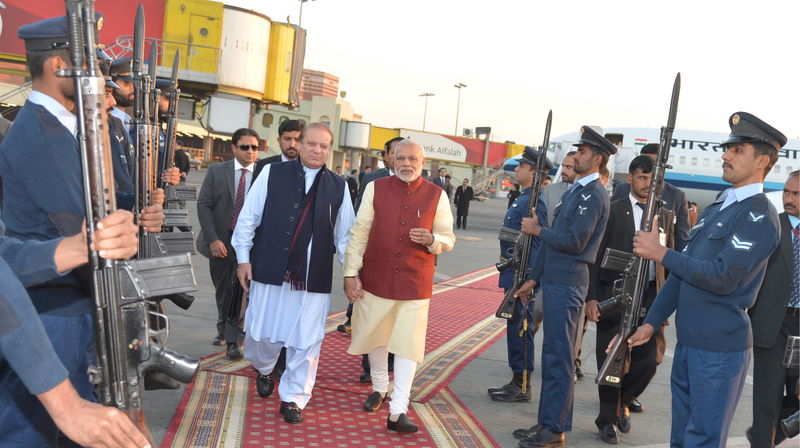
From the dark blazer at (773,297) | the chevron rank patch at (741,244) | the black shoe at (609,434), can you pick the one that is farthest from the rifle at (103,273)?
the black shoe at (609,434)

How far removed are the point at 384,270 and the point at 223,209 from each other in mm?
2322

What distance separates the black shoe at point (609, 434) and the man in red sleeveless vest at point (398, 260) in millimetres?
1441

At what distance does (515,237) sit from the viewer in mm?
6656

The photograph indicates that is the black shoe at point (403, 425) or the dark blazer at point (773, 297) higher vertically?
the dark blazer at point (773, 297)

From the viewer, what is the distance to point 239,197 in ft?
22.6

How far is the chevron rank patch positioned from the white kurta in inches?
111

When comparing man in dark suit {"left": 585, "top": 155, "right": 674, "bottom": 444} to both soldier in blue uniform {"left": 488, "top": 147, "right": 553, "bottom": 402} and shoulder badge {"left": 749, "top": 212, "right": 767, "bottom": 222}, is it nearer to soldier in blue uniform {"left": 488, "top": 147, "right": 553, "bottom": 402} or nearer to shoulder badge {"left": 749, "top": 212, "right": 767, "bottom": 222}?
soldier in blue uniform {"left": 488, "top": 147, "right": 553, "bottom": 402}

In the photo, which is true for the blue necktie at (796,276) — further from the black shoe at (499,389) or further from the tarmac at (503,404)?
the black shoe at (499,389)

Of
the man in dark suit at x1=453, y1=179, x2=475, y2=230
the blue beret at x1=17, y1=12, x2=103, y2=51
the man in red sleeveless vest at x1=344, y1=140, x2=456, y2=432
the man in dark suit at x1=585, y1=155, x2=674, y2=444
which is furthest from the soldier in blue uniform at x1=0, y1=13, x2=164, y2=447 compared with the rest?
the man in dark suit at x1=453, y1=179, x2=475, y2=230

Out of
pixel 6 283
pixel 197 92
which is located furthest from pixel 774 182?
pixel 6 283

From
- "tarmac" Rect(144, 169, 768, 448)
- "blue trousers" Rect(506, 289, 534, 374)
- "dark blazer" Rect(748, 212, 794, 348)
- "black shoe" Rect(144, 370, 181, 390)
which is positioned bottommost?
"tarmac" Rect(144, 169, 768, 448)

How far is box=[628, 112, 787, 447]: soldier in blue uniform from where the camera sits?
3615 millimetres

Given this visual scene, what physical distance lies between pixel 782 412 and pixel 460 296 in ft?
22.6

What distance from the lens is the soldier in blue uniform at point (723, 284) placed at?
3615 mm
